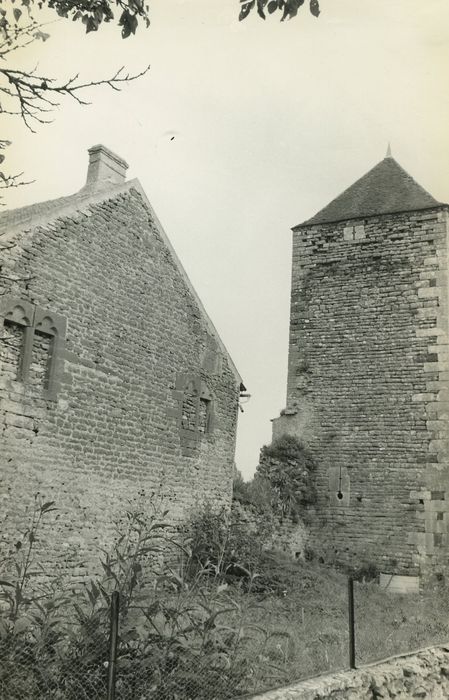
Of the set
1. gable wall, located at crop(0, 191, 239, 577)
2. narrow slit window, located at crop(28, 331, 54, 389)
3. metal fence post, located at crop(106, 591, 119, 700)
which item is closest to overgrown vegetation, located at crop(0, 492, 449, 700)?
→ metal fence post, located at crop(106, 591, 119, 700)

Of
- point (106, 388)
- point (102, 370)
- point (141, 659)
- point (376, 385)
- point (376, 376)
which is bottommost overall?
point (141, 659)

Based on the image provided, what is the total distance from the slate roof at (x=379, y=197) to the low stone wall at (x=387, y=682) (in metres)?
12.1

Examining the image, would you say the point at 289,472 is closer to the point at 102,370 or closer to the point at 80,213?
the point at 102,370

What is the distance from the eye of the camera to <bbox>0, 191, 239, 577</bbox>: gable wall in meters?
9.41

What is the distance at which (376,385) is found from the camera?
16.1 m

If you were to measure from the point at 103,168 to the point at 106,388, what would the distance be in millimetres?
4501

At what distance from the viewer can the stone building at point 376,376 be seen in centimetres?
1520

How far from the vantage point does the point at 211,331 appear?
1383 cm

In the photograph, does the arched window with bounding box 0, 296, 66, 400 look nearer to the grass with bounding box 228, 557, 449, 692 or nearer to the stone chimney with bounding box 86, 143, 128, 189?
the stone chimney with bounding box 86, 143, 128, 189

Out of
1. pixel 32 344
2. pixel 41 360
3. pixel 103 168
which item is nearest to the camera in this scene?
pixel 32 344

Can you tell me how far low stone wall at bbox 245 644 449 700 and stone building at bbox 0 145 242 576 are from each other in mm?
4989

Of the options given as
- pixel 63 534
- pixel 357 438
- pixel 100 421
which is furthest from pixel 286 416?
pixel 63 534

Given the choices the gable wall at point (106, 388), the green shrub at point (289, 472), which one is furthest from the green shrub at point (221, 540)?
the green shrub at point (289, 472)

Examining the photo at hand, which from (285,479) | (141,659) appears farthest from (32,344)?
(285,479)
